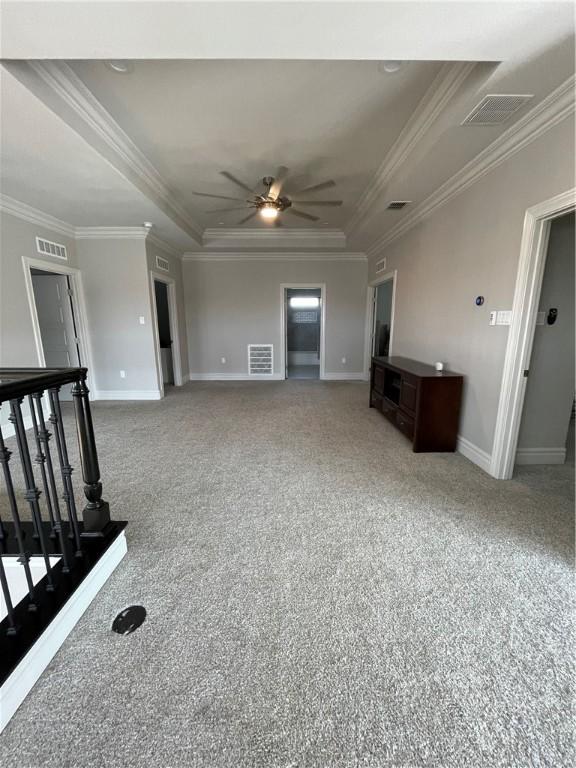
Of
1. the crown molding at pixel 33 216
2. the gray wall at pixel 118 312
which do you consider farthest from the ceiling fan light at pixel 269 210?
the crown molding at pixel 33 216

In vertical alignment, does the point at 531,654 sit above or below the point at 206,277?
below

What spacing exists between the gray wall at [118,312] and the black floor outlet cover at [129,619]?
4230 millimetres

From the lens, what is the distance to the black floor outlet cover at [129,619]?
1342mm

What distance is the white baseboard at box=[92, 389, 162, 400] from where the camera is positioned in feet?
17.2

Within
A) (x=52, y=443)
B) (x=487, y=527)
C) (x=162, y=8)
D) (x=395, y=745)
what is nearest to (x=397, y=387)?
(x=487, y=527)

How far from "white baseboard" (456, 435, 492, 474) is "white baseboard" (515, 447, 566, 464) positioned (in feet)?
1.20

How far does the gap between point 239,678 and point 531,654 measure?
1.18 meters

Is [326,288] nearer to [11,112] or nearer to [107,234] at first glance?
[107,234]

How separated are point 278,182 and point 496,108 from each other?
7.62 feet

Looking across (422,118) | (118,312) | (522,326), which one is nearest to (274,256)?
(118,312)

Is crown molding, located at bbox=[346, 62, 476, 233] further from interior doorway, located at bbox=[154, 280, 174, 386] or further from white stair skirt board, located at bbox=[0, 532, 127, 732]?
interior doorway, located at bbox=[154, 280, 174, 386]

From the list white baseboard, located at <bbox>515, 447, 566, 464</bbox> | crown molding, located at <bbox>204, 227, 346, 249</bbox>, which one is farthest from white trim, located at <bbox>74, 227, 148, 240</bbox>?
white baseboard, located at <bbox>515, 447, 566, 464</bbox>

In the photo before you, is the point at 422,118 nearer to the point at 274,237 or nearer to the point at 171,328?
the point at 274,237

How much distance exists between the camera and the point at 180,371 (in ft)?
20.8
